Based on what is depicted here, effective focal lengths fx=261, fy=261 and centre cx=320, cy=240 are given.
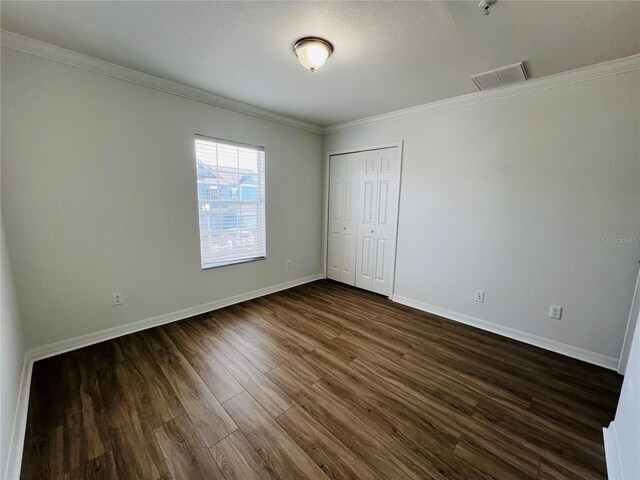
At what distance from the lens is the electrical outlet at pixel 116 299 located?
2479 millimetres

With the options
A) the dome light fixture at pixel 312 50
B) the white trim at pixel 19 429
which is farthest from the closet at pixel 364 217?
the white trim at pixel 19 429

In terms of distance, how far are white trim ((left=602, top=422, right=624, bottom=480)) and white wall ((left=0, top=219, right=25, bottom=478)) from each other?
9.11ft

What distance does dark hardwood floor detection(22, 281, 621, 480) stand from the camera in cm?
136

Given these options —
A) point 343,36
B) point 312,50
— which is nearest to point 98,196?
point 312,50

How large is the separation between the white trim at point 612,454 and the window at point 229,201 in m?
3.37

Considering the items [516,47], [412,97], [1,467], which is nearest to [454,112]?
[412,97]

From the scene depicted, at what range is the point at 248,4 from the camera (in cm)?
155

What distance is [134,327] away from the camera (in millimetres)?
2615

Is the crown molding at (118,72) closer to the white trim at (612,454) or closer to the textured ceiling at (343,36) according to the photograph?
the textured ceiling at (343,36)

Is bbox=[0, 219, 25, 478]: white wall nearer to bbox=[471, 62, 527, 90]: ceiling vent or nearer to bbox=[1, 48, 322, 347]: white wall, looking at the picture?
bbox=[1, 48, 322, 347]: white wall

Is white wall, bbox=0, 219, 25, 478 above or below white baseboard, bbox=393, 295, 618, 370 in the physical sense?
above

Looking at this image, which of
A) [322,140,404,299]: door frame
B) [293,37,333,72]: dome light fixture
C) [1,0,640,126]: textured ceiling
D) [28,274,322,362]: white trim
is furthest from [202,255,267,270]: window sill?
[293,37,333,72]: dome light fixture

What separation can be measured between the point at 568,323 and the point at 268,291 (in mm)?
3302

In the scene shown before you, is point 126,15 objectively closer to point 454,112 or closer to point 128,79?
point 128,79
